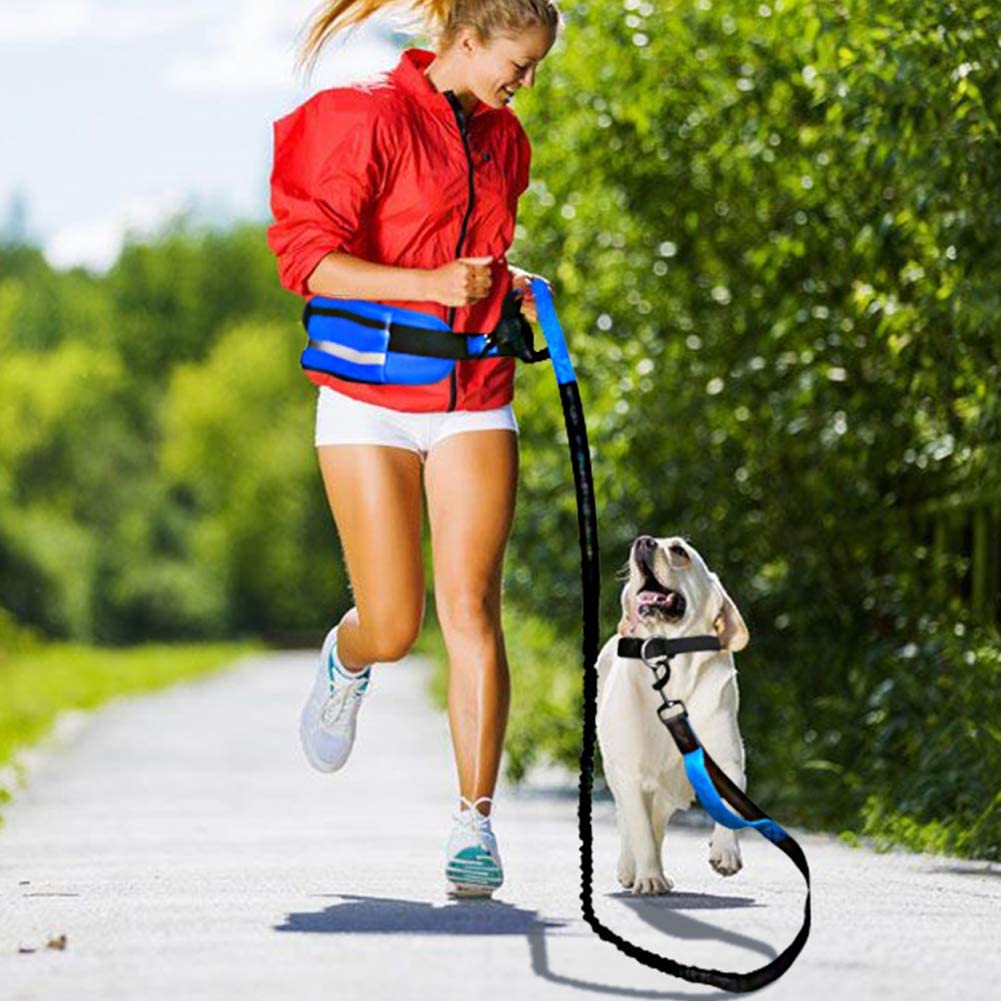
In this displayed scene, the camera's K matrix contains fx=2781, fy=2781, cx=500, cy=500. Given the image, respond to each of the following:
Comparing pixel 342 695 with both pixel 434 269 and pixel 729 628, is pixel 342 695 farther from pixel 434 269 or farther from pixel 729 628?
pixel 434 269

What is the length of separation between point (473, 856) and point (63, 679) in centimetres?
2438

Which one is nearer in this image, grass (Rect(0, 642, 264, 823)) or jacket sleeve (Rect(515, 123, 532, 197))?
jacket sleeve (Rect(515, 123, 532, 197))

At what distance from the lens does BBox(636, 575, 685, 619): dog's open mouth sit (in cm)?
678

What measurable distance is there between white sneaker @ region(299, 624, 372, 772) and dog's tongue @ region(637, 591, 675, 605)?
1.05 m

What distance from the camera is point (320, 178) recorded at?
691 cm

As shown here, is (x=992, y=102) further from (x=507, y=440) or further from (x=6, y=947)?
(x=6, y=947)

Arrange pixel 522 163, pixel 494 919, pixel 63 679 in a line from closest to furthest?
pixel 494 919, pixel 522 163, pixel 63 679

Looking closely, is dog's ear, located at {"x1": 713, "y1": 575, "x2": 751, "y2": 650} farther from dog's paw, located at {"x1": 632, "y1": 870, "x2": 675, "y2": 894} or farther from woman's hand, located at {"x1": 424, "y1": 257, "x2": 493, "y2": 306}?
woman's hand, located at {"x1": 424, "y1": 257, "x2": 493, "y2": 306}

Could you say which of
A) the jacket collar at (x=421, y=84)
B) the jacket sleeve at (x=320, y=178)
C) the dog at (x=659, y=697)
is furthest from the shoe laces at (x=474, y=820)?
the jacket collar at (x=421, y=84)

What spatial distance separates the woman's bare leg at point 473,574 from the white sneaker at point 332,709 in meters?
0.54

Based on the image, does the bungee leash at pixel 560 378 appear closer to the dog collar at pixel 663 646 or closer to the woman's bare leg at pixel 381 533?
the dog collar at pixel 663 646

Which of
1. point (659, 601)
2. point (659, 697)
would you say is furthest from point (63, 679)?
point (659, 601)

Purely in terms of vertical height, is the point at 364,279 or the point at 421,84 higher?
the point at 421,84

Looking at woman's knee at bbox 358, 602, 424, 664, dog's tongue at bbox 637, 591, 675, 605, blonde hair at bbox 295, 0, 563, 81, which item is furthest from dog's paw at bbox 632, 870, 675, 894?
blonde hair at bbox 295, 0, 563, 81
